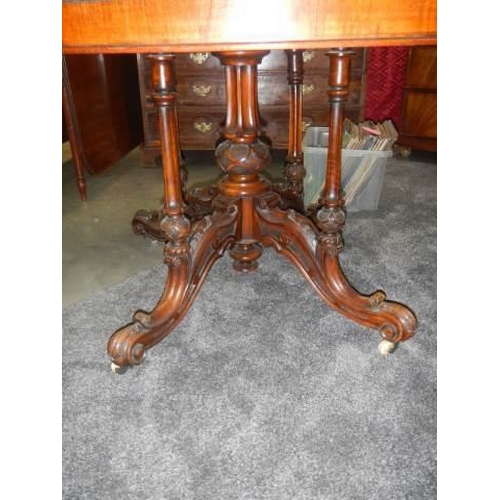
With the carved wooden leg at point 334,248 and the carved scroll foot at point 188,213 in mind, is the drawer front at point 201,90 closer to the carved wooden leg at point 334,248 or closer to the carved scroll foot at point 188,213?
the carved scroll foot at point 188,213

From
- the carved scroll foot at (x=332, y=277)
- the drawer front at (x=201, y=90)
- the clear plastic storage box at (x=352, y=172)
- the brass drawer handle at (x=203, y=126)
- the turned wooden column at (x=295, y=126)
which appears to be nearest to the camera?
the carved scroll foot at (x=332, y=277)

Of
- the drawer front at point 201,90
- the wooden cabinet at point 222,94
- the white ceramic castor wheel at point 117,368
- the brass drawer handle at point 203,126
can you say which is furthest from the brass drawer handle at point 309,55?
the white ceramic castor wheel at point 117,368

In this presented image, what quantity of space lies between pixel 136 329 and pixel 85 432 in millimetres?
221

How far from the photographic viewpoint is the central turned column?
1.08 metres

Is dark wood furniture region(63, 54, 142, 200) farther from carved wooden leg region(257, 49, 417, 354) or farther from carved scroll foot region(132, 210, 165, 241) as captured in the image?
carved wooden leg region(257, 49, 417, 354)

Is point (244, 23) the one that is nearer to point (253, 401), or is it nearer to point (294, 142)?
point (253, 401)

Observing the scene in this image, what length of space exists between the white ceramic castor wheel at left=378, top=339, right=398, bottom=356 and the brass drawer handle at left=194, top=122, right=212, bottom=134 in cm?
164

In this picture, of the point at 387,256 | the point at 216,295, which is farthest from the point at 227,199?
the point at 387,256

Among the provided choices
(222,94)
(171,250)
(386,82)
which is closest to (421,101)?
(386,82)

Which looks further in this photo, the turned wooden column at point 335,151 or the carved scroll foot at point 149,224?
the carved scroll foot at point 149,224

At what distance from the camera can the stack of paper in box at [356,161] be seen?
5.99 ft

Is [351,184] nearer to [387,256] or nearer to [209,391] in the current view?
[387,256]

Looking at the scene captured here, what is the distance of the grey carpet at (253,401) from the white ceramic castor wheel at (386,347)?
0.08 ft

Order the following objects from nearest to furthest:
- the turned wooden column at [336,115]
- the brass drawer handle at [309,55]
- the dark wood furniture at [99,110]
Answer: the turned wooden column at [336,115], the dark wood furniture at [99,110], the brass drawer handle at [309,55]
